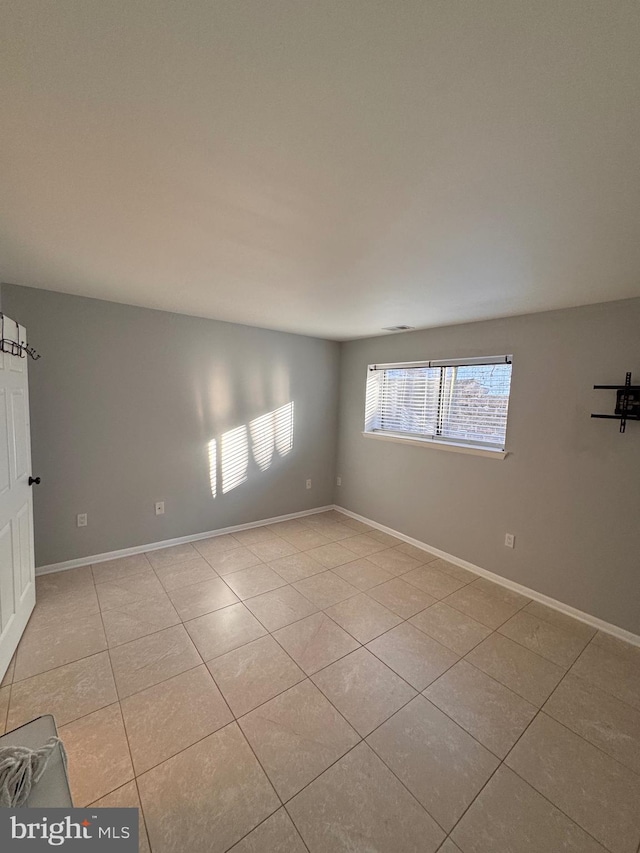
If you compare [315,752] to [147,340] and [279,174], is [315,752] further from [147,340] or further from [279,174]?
[147,340]

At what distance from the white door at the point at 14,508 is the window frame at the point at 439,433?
3.12 metres

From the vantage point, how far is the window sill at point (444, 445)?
2.84m

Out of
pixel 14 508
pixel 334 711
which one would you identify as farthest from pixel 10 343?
pixel 334 711

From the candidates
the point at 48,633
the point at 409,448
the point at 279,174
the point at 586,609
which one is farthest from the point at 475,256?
the point at 48,633

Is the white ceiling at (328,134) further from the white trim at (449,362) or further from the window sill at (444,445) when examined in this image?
the window sill at (444,445)

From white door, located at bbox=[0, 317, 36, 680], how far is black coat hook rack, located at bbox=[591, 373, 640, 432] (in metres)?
3.68

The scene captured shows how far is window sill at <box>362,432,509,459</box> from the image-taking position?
2843mm

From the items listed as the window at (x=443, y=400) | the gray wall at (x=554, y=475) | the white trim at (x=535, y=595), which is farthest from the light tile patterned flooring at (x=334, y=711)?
the window at (x=443, y=400)

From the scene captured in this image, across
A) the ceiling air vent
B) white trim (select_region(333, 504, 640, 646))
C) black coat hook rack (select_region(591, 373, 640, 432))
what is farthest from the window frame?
white trim (select_region(333, 504, 640, 646))

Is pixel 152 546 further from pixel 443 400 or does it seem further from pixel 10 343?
pixel 443 400

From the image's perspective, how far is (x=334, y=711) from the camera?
161 centimetres

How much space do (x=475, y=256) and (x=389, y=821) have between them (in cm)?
236
